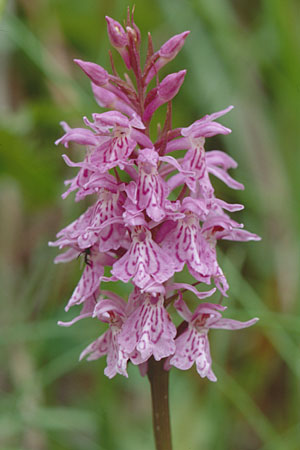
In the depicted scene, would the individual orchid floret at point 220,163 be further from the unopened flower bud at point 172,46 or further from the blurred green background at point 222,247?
the blurred green background at point 222,247

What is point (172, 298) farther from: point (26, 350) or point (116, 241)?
point (26, 350)

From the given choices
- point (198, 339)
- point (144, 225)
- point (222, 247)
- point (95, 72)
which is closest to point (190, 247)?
point (144, 225)

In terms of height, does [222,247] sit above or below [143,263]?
above

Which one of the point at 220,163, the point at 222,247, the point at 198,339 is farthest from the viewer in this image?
the point at 222,247

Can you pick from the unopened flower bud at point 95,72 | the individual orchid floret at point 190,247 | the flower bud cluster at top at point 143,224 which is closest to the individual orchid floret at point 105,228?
the flower bud cluster at top at point 143,224

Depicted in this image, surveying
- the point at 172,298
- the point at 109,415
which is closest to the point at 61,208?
the point at 109,415

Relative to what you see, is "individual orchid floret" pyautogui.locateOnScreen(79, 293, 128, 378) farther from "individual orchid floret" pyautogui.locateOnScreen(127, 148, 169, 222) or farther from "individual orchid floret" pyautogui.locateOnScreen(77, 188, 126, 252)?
"individual orchid floret" pyautogui.locateOnScreen(127, 148, 169, 222)

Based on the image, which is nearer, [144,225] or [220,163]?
[144,225]

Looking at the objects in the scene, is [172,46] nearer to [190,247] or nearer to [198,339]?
[190,247]
